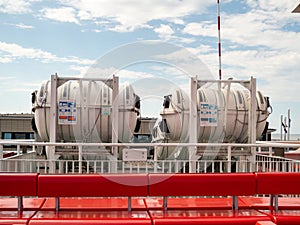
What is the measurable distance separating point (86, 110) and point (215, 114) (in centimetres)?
336

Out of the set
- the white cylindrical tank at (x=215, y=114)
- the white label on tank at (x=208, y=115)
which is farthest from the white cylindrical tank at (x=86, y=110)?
the white label on tank at (x=208, y=115)

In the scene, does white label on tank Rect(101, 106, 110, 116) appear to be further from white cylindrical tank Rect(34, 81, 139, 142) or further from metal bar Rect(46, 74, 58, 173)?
metal bar Rect(46, 74, 58, 173)

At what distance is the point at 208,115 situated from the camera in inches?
399

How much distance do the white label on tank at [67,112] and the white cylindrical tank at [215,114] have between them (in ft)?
8.52

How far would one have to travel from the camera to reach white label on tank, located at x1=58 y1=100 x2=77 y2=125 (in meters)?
9.66

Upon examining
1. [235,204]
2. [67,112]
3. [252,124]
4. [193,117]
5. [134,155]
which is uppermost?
[67,112]

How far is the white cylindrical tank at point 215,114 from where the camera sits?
10180 millimetres

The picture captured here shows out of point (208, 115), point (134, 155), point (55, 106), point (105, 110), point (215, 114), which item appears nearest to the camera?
point (134, 155)

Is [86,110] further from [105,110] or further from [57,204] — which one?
[57,204]

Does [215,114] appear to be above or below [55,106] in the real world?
below

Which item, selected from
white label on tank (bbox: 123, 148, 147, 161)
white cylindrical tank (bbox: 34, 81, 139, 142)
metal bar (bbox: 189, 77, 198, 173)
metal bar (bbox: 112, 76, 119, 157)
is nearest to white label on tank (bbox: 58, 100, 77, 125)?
white cylindrical tank (bbox: 34, 81, 139, 142)

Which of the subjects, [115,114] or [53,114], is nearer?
[53,114]

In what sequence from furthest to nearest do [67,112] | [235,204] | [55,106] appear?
[67,112] < [55,106] < [235,204]

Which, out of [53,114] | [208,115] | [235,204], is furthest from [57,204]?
[208,115]
